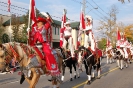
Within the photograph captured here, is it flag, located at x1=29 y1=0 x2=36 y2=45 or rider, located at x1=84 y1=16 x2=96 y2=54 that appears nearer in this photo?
flag, located at x1=29 y1=0 x2=36 y2=45

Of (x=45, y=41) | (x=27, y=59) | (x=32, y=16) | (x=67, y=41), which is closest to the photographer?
(x=27, y=59)

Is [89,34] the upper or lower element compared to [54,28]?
lower

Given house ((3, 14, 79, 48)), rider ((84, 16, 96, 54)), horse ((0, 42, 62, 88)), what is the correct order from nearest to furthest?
1. horse ((0, 42, 62, 88))
2. rider ((84, 16, 96, 54))
3. house ((3, 14, 79, 48))

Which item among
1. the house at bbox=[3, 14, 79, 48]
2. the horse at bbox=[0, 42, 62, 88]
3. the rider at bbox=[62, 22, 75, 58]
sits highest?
the house at bbox=[3, 14, 79, 48]

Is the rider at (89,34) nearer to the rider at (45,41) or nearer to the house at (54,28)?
the rider at (45,41)

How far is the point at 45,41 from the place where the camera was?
23.5 ft

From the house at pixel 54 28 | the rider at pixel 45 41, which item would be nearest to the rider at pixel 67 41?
the rider at pixel 45 41

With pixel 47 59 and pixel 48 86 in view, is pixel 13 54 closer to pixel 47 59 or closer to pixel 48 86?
pixel 47 59

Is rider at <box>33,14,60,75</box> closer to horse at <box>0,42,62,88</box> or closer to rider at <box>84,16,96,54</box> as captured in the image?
horse at <box>0,42,62,88</box>

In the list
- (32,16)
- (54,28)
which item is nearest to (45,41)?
(32,16)

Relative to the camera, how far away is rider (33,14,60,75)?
22.7 feet

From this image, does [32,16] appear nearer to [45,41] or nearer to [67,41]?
[45,41]

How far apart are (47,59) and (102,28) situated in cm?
4716

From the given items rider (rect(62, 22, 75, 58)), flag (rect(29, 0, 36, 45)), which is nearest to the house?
rider (rect(62, 22, 75, 58))
